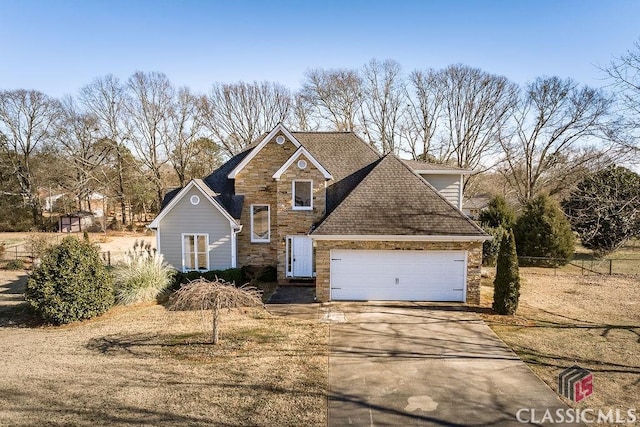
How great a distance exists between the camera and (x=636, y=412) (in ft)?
22.0

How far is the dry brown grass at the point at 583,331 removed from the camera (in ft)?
25.9

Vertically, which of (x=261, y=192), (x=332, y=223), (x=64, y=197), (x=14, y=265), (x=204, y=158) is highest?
(x=204, y=158)

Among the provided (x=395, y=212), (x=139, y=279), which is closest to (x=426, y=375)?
(x=395, y=212)

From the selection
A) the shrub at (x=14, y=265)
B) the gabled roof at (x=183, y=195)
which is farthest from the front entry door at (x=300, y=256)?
the shrub at (x=14, y=265)

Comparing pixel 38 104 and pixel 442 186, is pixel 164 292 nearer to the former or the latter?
pixel 442 186

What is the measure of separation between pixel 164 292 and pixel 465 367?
445 inches

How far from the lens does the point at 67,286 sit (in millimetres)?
11984

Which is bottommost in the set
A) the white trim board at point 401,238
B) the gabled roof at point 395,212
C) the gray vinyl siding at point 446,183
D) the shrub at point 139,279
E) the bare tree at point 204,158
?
the shrub at point 139,279

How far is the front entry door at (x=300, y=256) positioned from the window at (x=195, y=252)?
3.77 meters

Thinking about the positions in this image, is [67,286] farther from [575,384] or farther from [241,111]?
[241,111]

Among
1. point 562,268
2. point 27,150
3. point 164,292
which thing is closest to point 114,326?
point 164,292

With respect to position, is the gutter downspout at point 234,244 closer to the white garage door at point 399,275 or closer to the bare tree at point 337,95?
the white garage door at point 399,275

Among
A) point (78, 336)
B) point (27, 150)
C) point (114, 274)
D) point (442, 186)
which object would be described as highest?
point (27, 150)

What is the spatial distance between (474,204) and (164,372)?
121 ft
